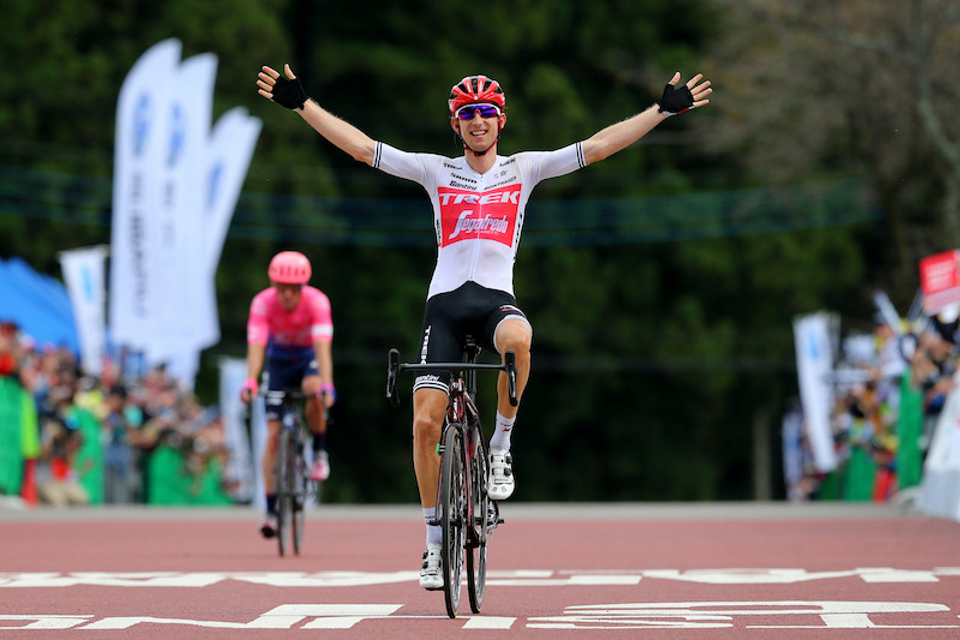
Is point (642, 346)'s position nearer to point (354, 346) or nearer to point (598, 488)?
point (598, 488)

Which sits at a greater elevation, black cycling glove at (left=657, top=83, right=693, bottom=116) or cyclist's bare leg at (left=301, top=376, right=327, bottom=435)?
black cycling glove at (left=657, top=83, right=693, bottom=116)

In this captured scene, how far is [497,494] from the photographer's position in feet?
33.7

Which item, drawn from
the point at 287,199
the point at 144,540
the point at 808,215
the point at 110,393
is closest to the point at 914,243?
the point at 808,215

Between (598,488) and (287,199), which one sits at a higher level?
(287,199)

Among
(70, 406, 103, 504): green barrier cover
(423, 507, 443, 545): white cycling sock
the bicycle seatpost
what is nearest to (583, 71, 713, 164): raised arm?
the bicycle seatpost

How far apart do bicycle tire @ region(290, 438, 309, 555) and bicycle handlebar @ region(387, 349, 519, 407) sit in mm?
5719

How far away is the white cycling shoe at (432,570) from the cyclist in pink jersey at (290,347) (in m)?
5.44

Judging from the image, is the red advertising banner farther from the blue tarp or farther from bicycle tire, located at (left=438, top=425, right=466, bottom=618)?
bicycle tire, located at (left=438, top=425, right=466, bottom=618)

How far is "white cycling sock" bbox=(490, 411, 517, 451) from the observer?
1038 centimetres

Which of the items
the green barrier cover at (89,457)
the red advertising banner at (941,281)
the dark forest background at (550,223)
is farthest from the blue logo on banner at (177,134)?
the dark forest background at (550,223)

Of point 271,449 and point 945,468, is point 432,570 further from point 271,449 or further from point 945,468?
point 945,468

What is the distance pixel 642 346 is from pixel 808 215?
18.6 ft

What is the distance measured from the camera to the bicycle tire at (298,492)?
611 inches

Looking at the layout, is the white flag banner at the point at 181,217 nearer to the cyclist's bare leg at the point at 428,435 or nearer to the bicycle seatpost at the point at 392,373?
the cyclist's bare leg at the point at 428,435
